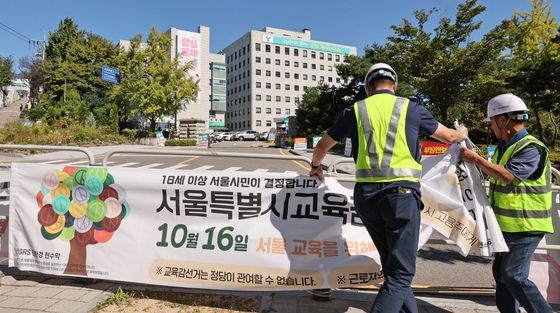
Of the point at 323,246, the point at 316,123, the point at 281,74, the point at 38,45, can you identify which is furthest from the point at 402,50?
the point at 281,74

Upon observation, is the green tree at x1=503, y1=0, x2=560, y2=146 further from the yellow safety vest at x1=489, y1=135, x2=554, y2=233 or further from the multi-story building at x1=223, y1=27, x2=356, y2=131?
the multi-story building at x1=223, y1=27, x2=356, y2=131

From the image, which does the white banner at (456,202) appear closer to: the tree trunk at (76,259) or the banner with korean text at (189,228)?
the banner with korean text at (189,228)

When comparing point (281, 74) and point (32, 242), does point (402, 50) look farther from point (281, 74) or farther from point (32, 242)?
point (281, 74)

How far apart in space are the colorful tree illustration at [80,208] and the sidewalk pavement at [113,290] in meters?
0.21

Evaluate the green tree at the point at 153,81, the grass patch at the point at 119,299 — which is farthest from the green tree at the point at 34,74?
the grass patch at the point at 119,299

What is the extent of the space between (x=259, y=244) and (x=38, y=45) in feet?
198

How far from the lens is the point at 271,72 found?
94375mm

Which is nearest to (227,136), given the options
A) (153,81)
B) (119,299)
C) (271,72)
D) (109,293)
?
(153,81)

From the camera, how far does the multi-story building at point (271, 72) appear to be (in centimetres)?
9250

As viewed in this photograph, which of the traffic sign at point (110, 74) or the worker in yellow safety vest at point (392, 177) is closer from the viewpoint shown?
the worker in yellow safety vest at point (392, 177)

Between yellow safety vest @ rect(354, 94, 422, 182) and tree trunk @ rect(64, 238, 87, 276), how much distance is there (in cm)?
273

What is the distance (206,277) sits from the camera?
3.37m

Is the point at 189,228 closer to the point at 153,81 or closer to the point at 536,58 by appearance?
the point at 536,58

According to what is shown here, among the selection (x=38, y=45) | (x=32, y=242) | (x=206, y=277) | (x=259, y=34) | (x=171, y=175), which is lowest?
(x=206, y=277)
